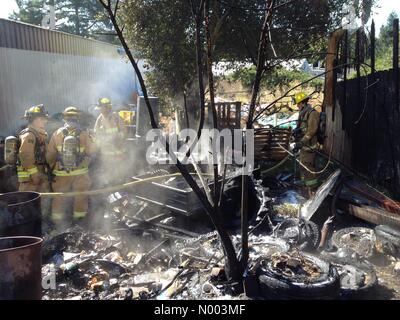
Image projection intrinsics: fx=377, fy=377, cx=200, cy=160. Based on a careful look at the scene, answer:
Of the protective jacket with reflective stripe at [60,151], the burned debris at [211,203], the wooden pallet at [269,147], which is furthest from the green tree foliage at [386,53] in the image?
the protective jacket with reflective stripe at [60,151]

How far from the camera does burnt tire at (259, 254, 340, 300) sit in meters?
3.20

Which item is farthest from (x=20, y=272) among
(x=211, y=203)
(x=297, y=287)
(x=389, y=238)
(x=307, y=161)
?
(x=307, y=161)

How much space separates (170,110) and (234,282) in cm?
944

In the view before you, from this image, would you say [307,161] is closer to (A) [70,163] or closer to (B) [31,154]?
(A) [70,163]

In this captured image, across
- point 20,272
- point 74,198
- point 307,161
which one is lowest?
point 74,198

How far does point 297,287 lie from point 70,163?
419cm

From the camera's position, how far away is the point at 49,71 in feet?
50.7

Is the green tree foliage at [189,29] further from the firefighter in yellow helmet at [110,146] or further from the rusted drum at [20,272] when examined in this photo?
the rusted drum at [20,272]

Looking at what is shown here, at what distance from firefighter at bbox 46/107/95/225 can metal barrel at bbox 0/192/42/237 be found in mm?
1545

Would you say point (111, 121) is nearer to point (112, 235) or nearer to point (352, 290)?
point (112, 235)

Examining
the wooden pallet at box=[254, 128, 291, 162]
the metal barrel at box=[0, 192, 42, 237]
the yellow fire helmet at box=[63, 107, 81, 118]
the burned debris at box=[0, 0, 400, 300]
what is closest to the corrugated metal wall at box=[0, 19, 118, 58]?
the burned debris at box=[0, 0, 400, 300]

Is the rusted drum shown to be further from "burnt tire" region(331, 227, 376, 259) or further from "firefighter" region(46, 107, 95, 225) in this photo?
"burnt tire" region(331, 227, 376, 259)

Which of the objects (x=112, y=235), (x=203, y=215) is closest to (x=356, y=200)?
(x=203, y=215)

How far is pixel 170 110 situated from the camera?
12.6 meters
